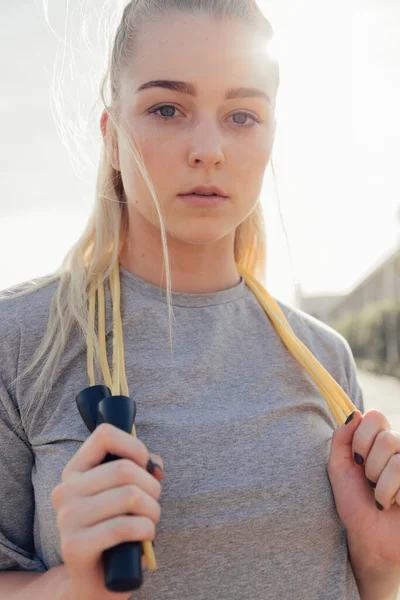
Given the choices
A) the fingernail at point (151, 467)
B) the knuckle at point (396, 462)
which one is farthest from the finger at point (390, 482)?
the fingernail at point (151, 467)

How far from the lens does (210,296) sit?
2.25 m

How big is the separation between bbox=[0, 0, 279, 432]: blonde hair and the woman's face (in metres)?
0.05

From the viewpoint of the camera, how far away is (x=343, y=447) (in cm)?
198

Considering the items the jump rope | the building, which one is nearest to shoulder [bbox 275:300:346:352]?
the jump rope

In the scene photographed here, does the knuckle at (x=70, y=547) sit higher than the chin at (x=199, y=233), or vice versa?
the chin at (x=199, y=233)

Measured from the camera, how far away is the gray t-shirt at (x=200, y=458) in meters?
1.80

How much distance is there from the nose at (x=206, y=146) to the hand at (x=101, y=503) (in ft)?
2.75

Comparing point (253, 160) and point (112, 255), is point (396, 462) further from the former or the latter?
point (112, 255)

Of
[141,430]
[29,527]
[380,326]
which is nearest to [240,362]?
[141,430]

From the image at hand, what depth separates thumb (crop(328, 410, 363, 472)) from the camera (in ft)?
6.43

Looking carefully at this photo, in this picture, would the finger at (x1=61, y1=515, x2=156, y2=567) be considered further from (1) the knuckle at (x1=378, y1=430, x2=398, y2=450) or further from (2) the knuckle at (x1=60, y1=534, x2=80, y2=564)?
(1) the knuckle at (x1=378, y1=430, x2=398, y2=450)

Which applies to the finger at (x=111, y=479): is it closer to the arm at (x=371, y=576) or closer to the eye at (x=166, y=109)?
the arm at (x=371, y=576)

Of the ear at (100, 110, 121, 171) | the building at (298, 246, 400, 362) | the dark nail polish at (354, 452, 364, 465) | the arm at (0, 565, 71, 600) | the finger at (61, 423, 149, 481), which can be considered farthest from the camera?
the building at (298, 246, 400, 362)

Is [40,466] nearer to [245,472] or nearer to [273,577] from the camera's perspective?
[245,472]
